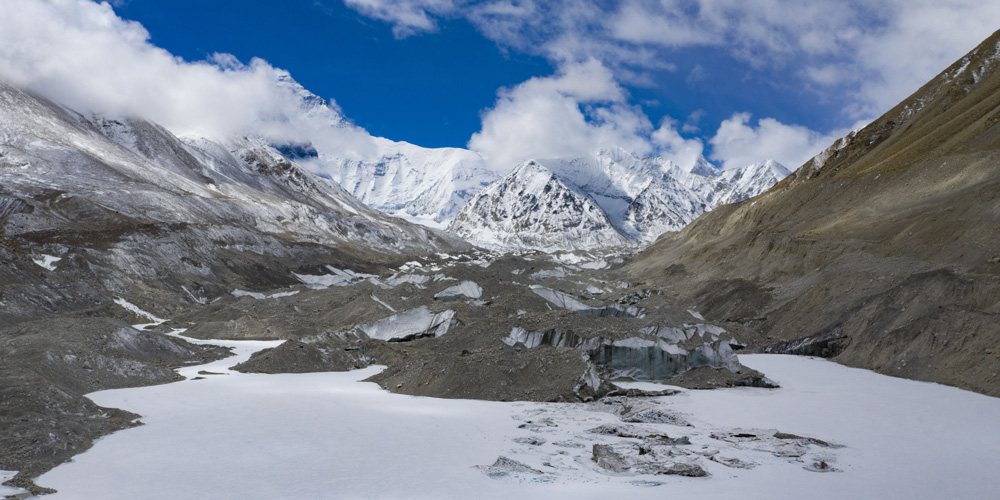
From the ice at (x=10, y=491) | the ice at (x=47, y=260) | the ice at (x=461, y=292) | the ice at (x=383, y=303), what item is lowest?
the ice at (x=10, y=491)

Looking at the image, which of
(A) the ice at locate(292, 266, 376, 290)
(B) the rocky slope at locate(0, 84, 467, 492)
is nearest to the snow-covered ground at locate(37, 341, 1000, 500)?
(B) the rocky slope at locate(0, 84, 467, 492)

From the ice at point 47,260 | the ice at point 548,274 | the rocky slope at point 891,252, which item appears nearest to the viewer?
the rocky slope at point 891,252

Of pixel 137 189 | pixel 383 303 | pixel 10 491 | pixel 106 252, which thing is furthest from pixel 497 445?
pixel 137 189

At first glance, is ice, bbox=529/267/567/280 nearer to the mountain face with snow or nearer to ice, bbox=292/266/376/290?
ice, bbox=292/266/376/290

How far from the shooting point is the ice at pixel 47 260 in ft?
193

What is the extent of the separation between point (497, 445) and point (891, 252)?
3878 centimetres

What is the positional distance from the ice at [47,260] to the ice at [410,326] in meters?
37.7

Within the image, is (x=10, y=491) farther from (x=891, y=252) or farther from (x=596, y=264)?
(x=596, y=264)

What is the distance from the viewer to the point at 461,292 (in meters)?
58.9

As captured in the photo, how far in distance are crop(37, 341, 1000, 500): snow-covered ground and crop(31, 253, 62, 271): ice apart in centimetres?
4431

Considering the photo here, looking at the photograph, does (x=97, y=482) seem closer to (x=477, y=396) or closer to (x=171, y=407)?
(x=171, y=407)

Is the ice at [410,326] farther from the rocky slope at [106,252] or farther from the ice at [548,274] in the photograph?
the ice at [548,274]

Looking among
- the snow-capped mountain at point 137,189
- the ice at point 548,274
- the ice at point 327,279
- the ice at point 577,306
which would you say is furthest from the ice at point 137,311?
the ice at point 548,274

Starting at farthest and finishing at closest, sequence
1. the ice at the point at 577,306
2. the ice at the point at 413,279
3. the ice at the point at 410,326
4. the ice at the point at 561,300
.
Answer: the ice at the point at 413,279 → the ice at the point at 561,300 → the ice at the point at 577,306 → the ice at the point at 410,326
